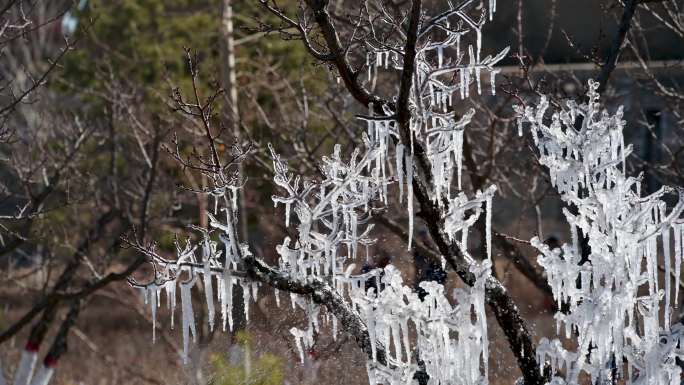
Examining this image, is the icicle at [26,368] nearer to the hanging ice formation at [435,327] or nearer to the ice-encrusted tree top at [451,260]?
the ice-encrusted tree top at [451,260]

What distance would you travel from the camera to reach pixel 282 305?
9258 mm

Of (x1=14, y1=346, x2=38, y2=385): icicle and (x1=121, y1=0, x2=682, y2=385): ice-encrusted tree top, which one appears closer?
(x1=121, y1=0, x2=682, y2=385): ice-encrusted tree top

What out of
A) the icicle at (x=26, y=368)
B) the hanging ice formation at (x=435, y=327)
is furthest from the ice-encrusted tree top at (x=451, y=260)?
the icicle at (x=26, y=368)

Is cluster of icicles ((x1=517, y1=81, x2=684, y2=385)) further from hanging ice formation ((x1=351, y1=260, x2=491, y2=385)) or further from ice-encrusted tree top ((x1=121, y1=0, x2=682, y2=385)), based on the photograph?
hanging ice formation ((x1=351, y1=260, x2=491, y2=385))

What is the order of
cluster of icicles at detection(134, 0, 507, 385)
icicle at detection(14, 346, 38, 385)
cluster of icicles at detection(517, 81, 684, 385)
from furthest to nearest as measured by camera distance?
icicle at detection(14, 346, 38, 385) < cluster of icicles at detection(134, 0, 507, 385) < cluster of icicles at detection(517, 81, 684, 385)

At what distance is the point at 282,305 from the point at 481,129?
11.3ft

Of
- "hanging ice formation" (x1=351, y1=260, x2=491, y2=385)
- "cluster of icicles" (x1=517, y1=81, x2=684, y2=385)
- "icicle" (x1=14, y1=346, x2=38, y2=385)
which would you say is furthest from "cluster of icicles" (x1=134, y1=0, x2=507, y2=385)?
"icicle" (x1=14, y1=346, x2=38, y2=385)

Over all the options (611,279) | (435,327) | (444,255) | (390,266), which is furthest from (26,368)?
(611,279)

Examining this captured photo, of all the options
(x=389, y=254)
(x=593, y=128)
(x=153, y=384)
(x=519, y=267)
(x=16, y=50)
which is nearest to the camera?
(x=593, y=128)

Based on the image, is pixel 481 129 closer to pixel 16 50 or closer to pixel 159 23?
pixel 159 23

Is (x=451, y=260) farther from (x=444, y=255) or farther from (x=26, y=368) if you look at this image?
(x=26, y=368)

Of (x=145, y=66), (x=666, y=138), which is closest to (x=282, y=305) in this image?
(x=666, y=138)

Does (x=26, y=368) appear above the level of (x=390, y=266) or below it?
below

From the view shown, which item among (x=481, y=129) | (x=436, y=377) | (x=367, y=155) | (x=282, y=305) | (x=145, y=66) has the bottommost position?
(x=436, y=377)
